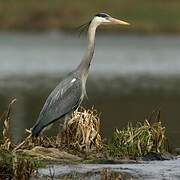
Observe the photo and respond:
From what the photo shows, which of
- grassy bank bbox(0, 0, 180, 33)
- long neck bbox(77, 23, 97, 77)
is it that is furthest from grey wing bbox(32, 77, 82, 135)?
grassy bank bbox(0, 0, 180, 33)

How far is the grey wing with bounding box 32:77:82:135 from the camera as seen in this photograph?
10247mm

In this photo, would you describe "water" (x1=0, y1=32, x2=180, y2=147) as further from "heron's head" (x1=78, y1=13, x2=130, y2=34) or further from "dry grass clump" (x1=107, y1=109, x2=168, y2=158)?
"heron's head" (x1=78, y1=13, x2=130, y2=34)

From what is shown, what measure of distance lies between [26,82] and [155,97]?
199 inches

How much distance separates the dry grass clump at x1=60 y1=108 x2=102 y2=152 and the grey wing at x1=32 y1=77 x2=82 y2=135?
0.89 ft

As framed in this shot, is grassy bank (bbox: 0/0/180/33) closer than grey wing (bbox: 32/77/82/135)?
No

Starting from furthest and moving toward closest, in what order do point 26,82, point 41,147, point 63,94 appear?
1. point 26,82
2. point 63,94
3. point 41,147

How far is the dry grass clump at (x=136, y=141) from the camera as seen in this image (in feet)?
32.6

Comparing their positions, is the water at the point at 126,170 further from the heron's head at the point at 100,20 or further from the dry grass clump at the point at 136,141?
the heron's head at the point at 100,20

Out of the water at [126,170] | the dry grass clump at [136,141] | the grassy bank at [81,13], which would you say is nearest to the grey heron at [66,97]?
the dry grass clump at [136,141]

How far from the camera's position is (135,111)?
1644 cm

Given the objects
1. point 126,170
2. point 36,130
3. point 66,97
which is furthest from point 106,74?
point 126,170

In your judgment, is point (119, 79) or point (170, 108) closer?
point (170, 108)

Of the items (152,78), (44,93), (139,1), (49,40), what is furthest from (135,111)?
(139,1)

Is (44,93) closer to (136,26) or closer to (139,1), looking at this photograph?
(136,26)
